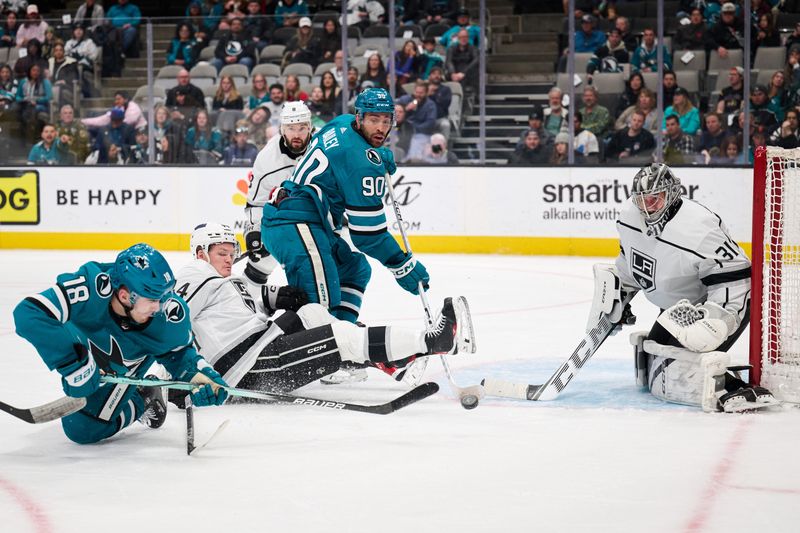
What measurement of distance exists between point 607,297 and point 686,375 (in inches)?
16.5

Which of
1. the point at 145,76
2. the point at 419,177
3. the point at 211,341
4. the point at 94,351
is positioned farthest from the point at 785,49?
the point at 94,351

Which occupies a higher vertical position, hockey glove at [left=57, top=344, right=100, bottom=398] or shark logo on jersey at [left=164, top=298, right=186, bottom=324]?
shark logo on jersey at [left=164, top=298, right=186, bottom=324]

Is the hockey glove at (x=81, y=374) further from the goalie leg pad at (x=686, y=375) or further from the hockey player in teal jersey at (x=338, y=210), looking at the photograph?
the goalie leg pad at (x=686, y=375)

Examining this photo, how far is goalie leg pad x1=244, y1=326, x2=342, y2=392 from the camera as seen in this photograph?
3791 mm

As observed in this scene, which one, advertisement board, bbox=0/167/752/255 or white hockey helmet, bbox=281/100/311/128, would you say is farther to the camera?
advertisement board, bbox=0/167/752/255

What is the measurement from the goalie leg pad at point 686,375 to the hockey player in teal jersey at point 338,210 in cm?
92

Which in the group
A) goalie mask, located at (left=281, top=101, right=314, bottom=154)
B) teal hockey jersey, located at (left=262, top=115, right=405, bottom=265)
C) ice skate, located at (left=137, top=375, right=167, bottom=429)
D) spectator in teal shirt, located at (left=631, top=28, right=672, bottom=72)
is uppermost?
spectator in teal shirt, located at (left=631, top=28, right=672, bottom=72)

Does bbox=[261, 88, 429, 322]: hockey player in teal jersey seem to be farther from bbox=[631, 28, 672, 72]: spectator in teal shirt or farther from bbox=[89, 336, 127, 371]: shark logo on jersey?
bbox=[631, 28, 672, 72]: spectator in teal shirt

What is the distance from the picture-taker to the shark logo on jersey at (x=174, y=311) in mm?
3344

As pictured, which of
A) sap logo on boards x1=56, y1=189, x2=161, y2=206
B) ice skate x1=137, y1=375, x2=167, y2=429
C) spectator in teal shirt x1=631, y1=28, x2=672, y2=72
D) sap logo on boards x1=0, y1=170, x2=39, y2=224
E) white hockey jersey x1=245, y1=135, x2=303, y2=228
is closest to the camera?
ice skate x1=137, y1=375, x2=167, y2=429

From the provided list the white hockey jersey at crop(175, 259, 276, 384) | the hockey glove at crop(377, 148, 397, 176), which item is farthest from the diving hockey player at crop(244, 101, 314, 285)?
the white hockey jersey at crop(175, 259, 276, 384)

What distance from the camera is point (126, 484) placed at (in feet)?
9.80

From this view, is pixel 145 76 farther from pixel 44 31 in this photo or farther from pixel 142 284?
pixel 142 284

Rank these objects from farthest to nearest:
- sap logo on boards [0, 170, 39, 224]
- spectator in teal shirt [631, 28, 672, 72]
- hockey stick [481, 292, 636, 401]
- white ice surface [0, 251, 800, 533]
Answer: sap logo on boards [0, 170, 39, 224]
spectator in teal shirt [631, 28, 672, 72]
hockey stick [481, 292, 636, 401]
white ice surface [0, 251, 800, 533]
